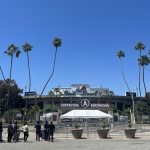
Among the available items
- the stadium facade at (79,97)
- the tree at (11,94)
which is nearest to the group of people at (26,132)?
the tree at (11,94)

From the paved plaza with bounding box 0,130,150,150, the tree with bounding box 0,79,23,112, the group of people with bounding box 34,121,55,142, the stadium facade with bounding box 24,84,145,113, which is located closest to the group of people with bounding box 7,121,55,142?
the group of people with bounding box 34,121,55,142

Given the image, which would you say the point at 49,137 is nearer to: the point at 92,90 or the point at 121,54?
the point at 121,54

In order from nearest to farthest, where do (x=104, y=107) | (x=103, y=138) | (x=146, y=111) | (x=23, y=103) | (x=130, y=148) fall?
1. (x=130, y=148)
2. (x=103, y=138)
3. (x=104, y=107)
4. (x=146, y=111)
5. (x=23, y=103)

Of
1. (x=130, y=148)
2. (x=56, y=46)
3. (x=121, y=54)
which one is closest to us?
(x=130, y=148)

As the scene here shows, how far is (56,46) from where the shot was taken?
96.4 meters

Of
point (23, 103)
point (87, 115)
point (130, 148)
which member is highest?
point (23, 103)

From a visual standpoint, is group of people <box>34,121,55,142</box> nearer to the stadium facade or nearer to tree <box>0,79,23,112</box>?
tree <box>0,79,23,112</box>

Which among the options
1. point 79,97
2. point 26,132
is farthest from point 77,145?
point 79,97

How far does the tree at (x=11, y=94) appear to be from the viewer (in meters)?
133

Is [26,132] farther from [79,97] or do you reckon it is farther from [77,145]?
[79,97]

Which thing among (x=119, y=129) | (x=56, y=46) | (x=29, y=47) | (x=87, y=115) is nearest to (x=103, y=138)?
(x=87, y=115)

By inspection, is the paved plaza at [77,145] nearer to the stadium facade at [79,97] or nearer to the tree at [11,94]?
the tree at [11,94]

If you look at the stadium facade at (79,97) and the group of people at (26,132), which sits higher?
the stadium facade at (79,97)

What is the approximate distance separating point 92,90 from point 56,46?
278ft
